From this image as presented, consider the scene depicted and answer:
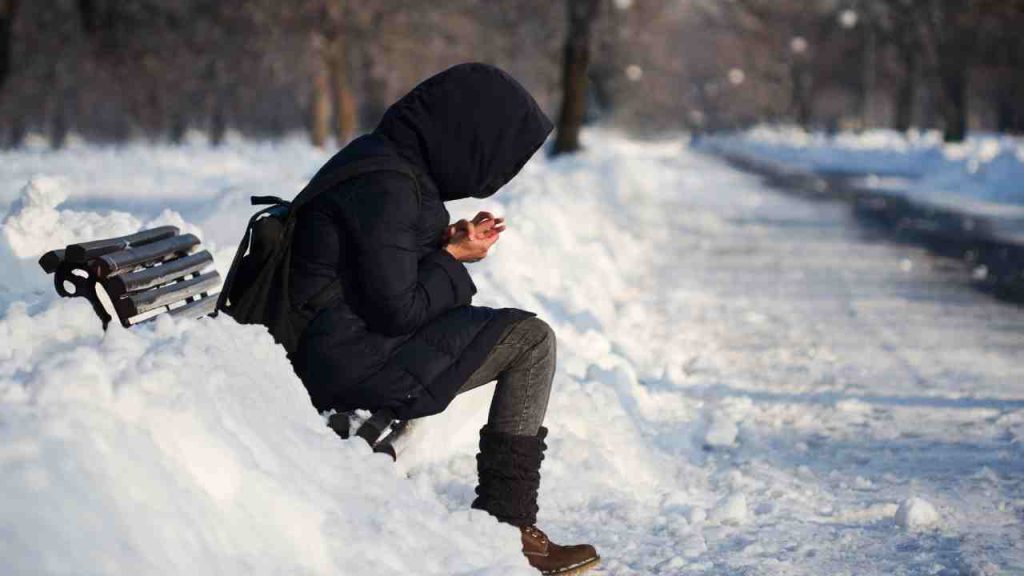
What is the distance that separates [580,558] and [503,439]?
0.47 m

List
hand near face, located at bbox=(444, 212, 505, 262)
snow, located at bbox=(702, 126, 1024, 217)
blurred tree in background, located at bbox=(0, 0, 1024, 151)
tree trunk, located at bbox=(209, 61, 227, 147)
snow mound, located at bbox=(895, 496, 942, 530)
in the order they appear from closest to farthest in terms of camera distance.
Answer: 1. hand near face, located at bbox=(444, 212, 505, 262)
2. snow mound, located at bbox=(895, 496, 942, 530)
3. snow, located at bbox=(702, 126, 1024, 217)
4. blurred tree in background, located at bbox=(0, 0, 1024, 151)
5. tree trunk, located at bbox=(209, 61, 227, 147)

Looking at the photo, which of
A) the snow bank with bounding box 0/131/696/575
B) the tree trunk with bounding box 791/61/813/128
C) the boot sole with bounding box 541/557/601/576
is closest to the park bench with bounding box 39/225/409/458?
the snow bank with bounding box 0/131/696/575

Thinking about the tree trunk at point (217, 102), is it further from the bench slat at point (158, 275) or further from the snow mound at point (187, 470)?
the snow mound at point (187, 470)

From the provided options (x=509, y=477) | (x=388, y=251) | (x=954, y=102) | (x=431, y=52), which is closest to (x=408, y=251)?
(x=388, y=251)

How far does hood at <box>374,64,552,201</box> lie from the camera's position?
3.98 metres

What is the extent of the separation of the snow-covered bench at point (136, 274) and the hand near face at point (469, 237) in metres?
0.93

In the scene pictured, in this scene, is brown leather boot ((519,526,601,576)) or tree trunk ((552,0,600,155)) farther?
tree trunk ((552,0,600,155))

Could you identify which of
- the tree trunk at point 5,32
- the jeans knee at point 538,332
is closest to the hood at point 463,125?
the jeans knee at point 538,332

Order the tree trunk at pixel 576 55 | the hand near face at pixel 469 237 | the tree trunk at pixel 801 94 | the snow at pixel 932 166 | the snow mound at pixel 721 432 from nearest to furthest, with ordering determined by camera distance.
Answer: the hand near face at pixel 469 237 → the snow mound at pixel 721 432 → the snow at pixel 932 166 → the tree trunk at pixel 576 55 → the tree trunk at pixel 801 94

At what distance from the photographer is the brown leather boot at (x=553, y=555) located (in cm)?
406

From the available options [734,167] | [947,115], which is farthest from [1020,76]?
[734,167]

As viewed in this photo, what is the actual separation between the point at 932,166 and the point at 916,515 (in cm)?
3332

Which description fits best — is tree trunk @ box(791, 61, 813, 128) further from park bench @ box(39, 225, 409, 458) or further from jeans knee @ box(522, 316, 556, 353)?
jeans knee @ box(522, 316, 556, 353)

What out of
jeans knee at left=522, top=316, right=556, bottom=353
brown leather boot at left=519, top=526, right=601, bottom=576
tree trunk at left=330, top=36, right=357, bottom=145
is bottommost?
tree trunk at left=330, top=36, right=357, bottom=145
